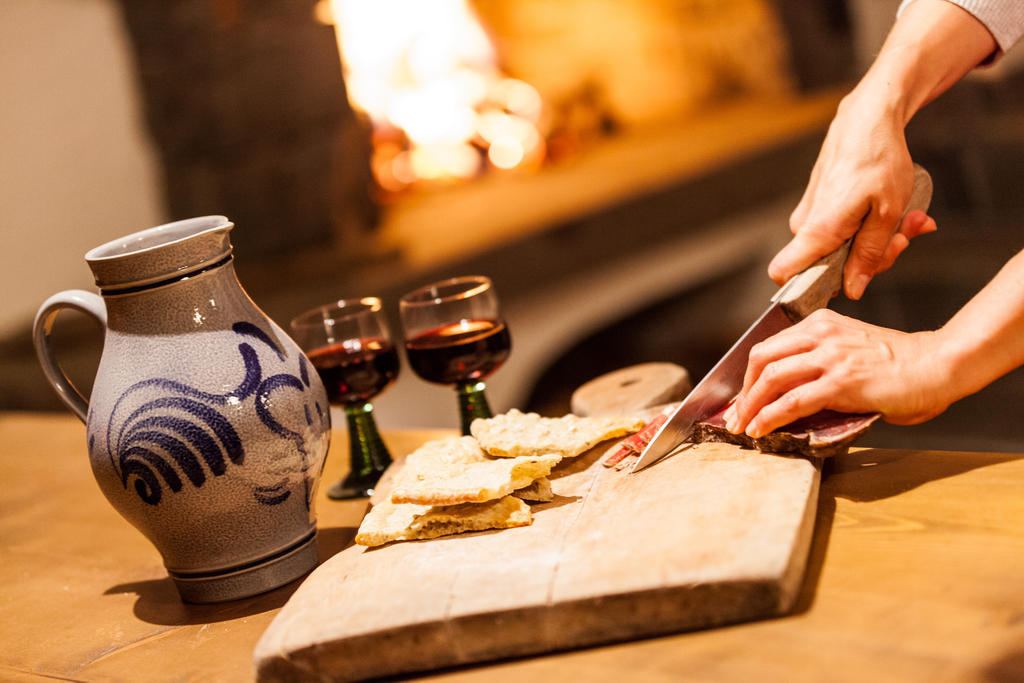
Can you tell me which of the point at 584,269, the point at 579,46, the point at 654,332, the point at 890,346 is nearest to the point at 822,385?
the point at 890,346

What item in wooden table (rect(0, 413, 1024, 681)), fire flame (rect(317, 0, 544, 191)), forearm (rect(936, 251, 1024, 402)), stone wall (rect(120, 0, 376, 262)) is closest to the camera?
wooden table (rect(0, 413, 1024, 681))

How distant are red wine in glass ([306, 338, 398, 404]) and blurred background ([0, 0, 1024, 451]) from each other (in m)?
1.66

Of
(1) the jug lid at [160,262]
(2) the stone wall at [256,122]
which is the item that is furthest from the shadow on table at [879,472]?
(2) the stone wall at [256,122]

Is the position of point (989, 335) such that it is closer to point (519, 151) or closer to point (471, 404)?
point (471, 404)

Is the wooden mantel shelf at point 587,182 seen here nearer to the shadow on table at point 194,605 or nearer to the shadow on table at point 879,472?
the shadow on table at point 194,605

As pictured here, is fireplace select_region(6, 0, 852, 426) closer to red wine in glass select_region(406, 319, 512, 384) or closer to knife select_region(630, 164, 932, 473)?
red wine in glass select_region(406, 319, 512, 384)

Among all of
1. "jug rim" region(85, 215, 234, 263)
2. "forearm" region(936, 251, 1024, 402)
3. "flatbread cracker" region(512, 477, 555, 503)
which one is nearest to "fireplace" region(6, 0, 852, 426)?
"jug rim" region(85, 215, 234, 263)

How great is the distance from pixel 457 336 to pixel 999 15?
2.56ft

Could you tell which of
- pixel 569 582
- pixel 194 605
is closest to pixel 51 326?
pixel 194 605

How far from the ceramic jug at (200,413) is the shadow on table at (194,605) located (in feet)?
0.04

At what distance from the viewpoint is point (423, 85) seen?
333 centimetres

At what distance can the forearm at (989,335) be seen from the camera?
87 centimetres

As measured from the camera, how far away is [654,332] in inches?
169

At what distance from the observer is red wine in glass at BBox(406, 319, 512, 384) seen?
1.20m
